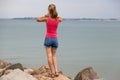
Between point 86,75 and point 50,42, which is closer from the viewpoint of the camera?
point 50,42

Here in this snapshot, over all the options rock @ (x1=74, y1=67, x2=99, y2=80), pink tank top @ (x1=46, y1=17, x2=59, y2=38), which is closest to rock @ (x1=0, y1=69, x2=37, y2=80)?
pink tank top @ (x1=46, y1=17, x2=59, y2=38)

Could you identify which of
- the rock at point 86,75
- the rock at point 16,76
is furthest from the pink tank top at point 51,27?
the rock at point 86,75

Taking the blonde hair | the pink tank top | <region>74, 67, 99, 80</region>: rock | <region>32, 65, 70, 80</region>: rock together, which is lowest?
<region>74, 67, 99, 80</region>: rock

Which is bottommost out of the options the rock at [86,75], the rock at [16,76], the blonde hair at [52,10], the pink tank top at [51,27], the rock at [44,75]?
the rock at [86,75]

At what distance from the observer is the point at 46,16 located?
8445 millimetres

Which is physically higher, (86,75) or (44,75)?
(44,75)

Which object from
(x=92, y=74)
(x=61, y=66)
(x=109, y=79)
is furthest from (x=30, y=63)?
(x=92, y=74)

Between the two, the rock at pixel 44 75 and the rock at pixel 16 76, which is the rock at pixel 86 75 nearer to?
the rock at pixel 44 75

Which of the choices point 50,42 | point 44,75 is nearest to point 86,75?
point 44,75

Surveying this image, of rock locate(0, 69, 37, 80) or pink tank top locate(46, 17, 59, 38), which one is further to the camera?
pink tank top locate(46, 17, 59, 38)

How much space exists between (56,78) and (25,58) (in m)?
13.2

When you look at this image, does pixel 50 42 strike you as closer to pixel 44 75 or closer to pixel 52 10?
pixel 52 10

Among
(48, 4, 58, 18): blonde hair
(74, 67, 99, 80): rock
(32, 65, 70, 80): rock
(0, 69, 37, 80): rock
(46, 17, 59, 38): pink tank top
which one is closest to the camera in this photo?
(0, 69, 37, 80): rock

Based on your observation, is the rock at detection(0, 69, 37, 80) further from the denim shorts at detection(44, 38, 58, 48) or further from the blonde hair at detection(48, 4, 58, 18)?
the blonde hair at detection(48, 4, 58, 18)
